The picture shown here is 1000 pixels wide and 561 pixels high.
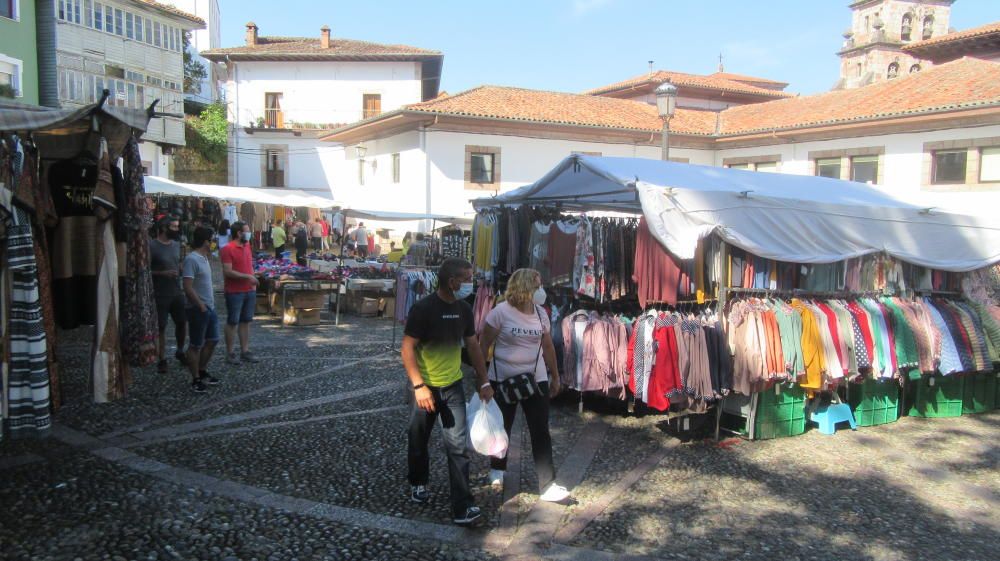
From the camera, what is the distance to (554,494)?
4660 millimetres

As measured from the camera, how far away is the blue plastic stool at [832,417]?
21.8ft

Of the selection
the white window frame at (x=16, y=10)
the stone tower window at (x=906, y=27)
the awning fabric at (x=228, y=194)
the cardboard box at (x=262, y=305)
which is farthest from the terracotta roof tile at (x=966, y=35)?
the white window frame at (x=16, y=10)

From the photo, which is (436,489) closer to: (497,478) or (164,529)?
(497,478)

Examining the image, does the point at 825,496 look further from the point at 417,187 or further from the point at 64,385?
the point at 417,187

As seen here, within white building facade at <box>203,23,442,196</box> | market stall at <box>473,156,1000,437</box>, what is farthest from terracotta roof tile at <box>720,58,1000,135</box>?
white building facade at <box>203,23,442,196</box>

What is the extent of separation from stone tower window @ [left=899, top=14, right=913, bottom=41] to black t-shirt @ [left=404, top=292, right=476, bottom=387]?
52.4 metres

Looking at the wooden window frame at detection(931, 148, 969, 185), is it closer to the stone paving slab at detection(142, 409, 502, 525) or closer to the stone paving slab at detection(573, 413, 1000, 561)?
the stone paving slab at detection(573, 413, 1000, 561)

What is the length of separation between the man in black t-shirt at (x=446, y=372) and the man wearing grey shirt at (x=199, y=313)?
367 cm

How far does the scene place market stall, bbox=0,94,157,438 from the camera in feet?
13.0

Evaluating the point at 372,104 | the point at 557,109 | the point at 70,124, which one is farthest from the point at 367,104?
the point at 70,124

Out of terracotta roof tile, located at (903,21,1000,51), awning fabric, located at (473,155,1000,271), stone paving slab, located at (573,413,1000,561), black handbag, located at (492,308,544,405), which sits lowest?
stone paving slab, located at (573,413,1000,561)

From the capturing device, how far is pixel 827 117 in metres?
21.8

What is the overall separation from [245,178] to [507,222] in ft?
98.1

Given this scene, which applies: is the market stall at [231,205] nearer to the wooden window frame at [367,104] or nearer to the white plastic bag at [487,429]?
the wooden window frame at [367,104]
